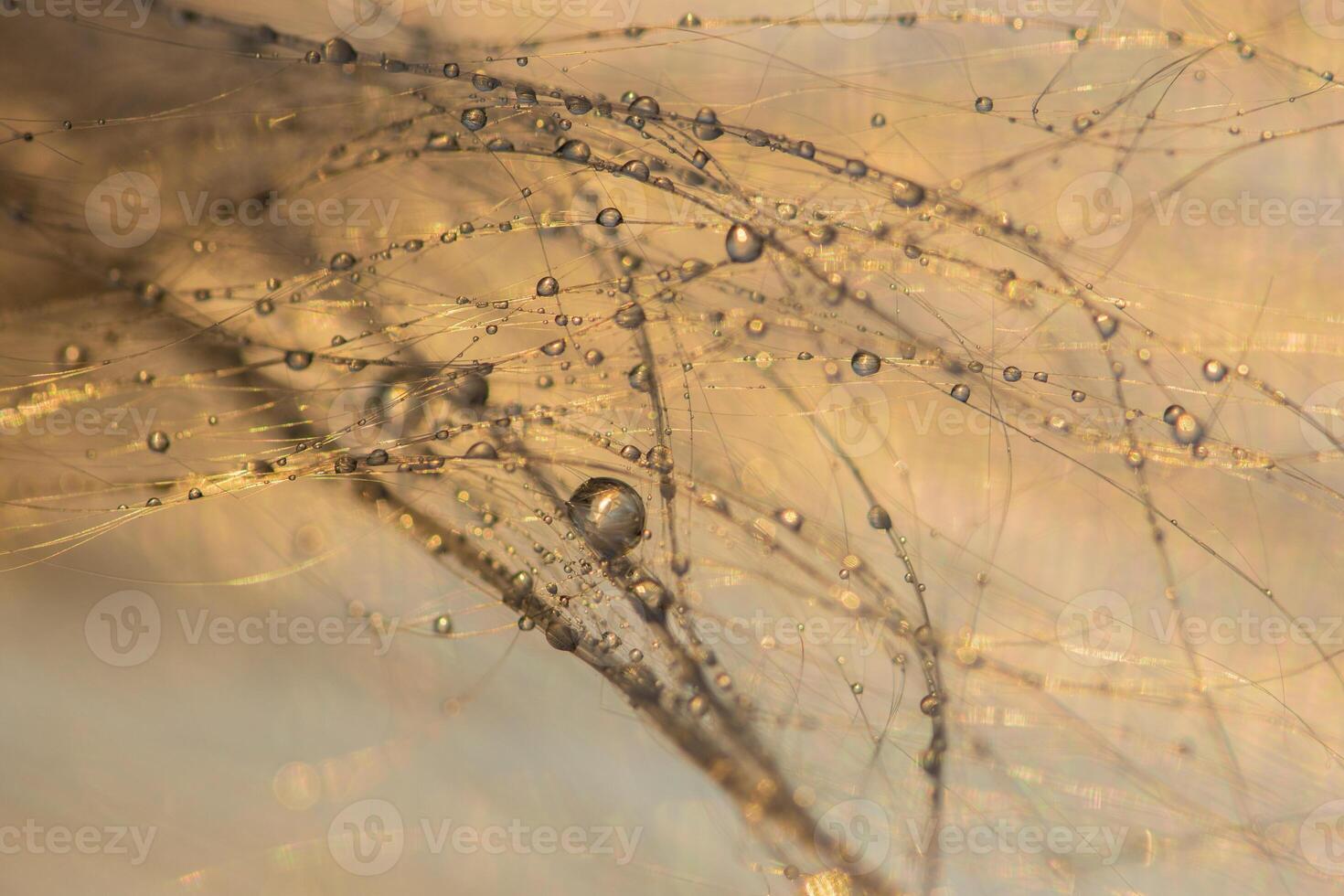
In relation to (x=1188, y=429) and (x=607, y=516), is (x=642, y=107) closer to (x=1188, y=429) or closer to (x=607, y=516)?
(x=607, y=516)

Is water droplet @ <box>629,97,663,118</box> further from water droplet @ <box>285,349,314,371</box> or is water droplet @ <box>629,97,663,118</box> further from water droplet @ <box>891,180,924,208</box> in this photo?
water droplet @ <box>285,349,314,371</box>

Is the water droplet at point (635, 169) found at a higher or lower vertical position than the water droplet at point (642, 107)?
lower

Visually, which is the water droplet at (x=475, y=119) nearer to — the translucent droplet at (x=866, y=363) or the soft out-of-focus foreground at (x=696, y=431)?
the soft out-of-focus foreground at (x=696, y=431)

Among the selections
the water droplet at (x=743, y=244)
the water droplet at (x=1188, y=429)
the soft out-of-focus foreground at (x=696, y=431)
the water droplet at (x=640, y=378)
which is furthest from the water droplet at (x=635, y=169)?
the water droplet at (x=1188, y=429)

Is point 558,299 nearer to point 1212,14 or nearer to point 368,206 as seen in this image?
point 368,206

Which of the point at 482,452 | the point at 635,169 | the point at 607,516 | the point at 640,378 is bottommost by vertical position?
the point at 607,516

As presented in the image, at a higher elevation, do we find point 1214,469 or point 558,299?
point 558,299

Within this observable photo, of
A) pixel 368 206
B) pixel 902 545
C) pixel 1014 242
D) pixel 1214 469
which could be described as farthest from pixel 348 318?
pixel 1214 469

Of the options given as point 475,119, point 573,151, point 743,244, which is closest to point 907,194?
point 743,244
